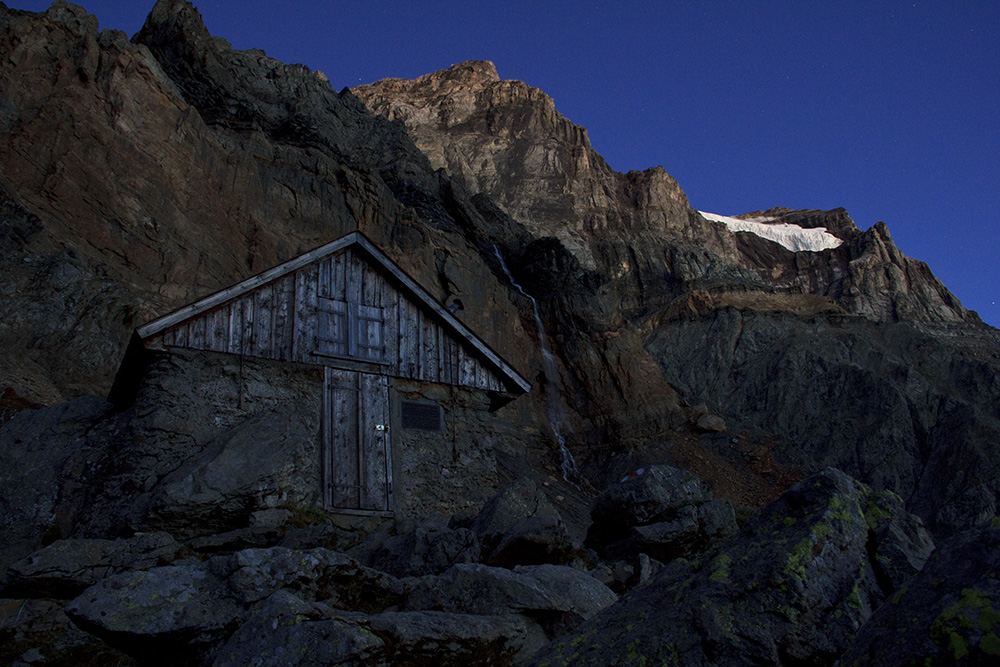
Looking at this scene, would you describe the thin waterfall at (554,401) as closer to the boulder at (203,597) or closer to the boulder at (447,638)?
the boulder at (203,597)

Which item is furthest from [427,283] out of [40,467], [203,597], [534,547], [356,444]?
[203,597]

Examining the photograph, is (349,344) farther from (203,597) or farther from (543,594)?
(543,594)

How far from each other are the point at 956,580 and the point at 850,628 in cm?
90

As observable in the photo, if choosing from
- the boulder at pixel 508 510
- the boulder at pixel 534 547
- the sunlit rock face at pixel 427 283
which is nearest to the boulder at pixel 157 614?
the boulder at pixel 534 547

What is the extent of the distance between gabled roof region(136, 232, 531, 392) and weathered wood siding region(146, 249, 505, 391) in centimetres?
13

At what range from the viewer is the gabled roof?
11.7 metres

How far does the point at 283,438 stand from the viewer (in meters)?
11.6

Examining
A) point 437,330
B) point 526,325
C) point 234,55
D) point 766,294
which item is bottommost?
point 437,330

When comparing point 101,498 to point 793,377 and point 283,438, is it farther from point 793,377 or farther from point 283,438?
point 793,377

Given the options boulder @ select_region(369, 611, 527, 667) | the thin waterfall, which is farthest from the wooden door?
the thin waterfall

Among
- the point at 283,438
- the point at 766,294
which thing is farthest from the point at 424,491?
the point at 766,294

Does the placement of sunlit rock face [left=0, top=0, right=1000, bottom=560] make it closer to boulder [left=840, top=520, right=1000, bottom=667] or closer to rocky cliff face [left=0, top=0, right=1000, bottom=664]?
rocky cliff face [left=0, top=0, right=1000, bottom=664]

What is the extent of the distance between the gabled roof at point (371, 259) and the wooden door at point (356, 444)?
1.90 metres

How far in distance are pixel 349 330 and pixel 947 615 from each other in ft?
39.0
